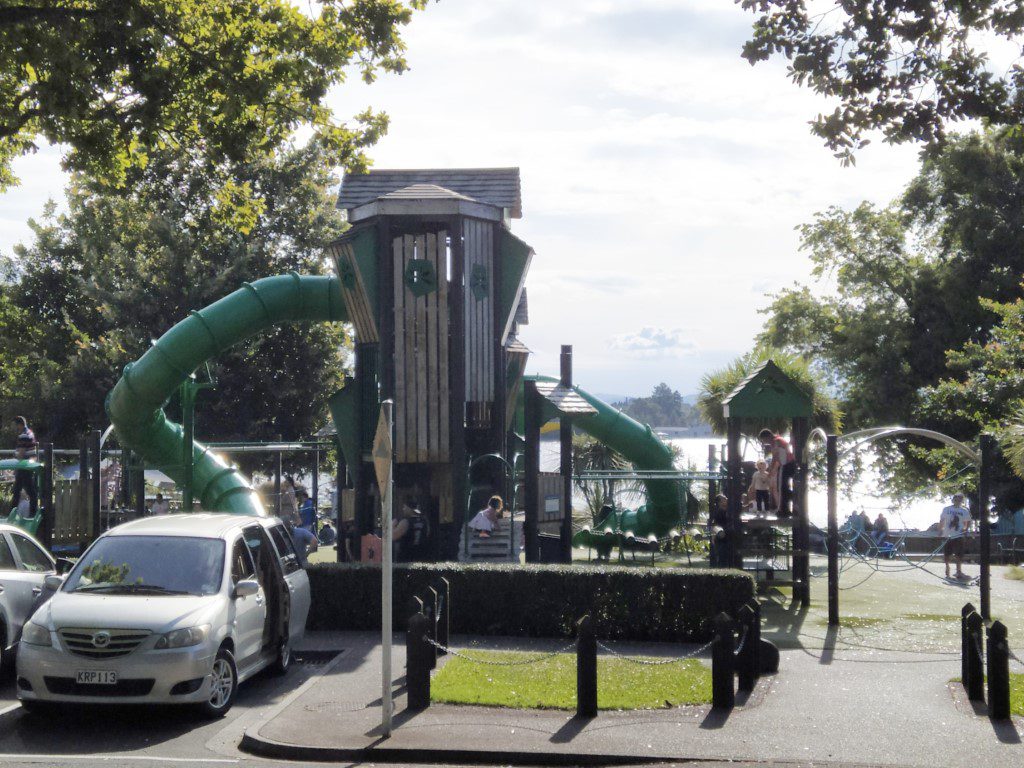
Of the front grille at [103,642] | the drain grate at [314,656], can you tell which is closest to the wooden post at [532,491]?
the drain grate at [314,656]

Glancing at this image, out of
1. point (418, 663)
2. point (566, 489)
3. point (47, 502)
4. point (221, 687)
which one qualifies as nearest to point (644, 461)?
point (566, 489)

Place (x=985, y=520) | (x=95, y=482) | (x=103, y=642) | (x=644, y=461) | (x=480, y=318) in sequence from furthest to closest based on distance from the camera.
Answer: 1. (x=644, y=461)
2. (x=480, y=318)
3. (x=95, y=482)
4. (x=985, y=520)
5. (x=103, y=642)

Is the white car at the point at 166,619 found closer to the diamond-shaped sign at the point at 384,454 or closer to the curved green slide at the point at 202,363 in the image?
the diamond-shaped sign at the point at 384,454

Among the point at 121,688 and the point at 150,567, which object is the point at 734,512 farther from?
the point at 121,688

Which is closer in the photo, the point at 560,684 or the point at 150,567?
the point at 150,567

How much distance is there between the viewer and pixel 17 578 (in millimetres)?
12172

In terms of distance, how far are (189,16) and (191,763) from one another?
9.74 m

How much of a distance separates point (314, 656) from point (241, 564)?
2535mm

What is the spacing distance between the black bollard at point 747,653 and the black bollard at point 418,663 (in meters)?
3.02

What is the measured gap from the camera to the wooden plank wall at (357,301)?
20.7m

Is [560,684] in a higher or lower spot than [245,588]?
lower

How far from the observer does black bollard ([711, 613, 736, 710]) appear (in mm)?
10477

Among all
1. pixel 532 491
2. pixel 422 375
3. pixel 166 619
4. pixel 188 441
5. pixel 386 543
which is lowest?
pixel 166 619

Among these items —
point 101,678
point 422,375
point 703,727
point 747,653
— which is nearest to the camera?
point 101,678
